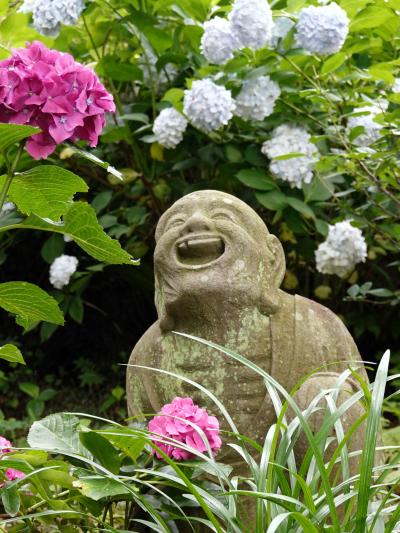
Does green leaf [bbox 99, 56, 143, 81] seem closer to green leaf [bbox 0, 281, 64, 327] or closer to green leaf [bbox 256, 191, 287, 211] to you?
green leaf [bbox 256, 191, 287, 211]

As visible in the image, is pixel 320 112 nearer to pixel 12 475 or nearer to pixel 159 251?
pixel 159 251

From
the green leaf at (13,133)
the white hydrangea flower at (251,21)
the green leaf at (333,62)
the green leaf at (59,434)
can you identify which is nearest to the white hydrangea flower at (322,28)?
the green leaf at (333,62)

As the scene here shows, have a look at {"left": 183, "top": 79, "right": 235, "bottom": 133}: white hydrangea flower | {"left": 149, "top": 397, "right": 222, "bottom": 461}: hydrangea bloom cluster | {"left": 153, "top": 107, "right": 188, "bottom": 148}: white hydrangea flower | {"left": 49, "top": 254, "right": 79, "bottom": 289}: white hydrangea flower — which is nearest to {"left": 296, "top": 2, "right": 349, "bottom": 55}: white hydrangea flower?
{"left": 183, "top": 79, "right": 235, "bottom": 133}: white hydrangea flower

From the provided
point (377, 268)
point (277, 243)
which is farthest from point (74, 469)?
point (377, 268)

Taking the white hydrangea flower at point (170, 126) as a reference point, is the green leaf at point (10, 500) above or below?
above

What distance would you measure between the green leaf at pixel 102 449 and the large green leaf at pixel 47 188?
0.54 m

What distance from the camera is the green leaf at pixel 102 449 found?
2299 millimetres

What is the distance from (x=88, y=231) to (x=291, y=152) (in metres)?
2.36

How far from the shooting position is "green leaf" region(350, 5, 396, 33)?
403cm

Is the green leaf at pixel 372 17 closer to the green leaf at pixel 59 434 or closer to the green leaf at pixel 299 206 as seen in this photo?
the green leaf at pixel 299 206

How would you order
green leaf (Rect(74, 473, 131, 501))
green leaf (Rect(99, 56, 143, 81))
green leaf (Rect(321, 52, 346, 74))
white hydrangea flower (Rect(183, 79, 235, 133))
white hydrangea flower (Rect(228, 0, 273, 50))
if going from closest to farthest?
green leaf (Rect(74, 473, 131, 501))
white hydrangea flower (Rect(228, 0, 273, 50))
green leaf (Rect(321, 52, 346, 74))
white hydrangea flower (Rect(183, 79, 235, 133))
green leaf (Rect(99, 56, 143, 81))

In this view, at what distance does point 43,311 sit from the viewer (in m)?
2.16

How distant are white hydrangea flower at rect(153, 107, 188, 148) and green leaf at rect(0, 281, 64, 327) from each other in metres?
2.31

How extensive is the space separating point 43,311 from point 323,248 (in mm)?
2406
